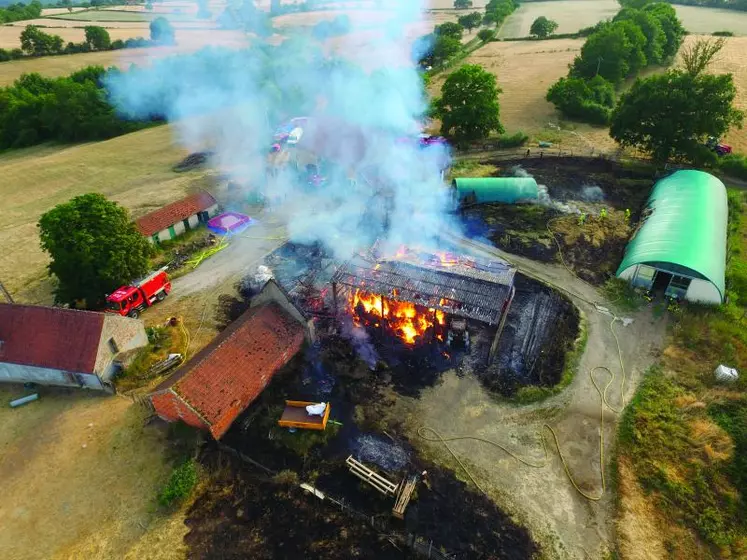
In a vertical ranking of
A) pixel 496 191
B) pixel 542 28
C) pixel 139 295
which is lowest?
pixel 139 295

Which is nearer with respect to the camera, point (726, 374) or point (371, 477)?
point (371, 477)

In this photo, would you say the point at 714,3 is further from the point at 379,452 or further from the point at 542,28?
the point at 379,452

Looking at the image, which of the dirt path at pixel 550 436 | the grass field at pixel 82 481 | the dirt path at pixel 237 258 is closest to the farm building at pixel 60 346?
the grass field at pixel 82 481

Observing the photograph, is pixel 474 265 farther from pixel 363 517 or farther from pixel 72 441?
pixel 72 441

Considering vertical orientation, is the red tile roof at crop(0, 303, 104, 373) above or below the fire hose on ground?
above

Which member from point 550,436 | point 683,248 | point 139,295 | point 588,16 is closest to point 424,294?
point 550,436

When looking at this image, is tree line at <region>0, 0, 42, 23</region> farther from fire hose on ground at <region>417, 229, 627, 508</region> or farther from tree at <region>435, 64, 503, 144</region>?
fire hose on ground at <region>417, 229, 627, 508</region>

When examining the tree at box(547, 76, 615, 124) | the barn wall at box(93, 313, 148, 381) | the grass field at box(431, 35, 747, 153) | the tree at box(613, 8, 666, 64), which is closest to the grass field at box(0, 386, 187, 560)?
the barn wall at box(93, 313, 148, 381)
